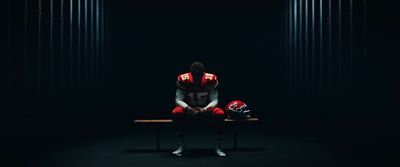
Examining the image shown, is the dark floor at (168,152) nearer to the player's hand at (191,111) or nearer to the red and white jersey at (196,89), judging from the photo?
the player's hand at (191,111)

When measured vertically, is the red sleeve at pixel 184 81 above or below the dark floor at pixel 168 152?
above

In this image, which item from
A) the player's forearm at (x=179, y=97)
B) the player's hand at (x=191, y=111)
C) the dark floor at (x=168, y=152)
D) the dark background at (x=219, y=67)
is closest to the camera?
the dark floor at (x=168, y=152)

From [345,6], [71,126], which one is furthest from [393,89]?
[71,126]

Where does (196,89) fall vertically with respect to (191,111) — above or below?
above

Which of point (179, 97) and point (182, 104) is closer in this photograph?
point (182, 104)

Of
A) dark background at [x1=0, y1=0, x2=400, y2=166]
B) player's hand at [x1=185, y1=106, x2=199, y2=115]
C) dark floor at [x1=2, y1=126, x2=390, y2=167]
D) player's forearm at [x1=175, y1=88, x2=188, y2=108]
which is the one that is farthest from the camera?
dark background at [x1=0, y1=0, x2=400, y2=166]

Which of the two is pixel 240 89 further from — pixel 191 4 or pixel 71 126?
pixel 71 126

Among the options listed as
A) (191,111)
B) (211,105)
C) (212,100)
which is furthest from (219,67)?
(191,111)

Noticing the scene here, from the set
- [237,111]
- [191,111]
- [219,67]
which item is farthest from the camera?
[219,67]

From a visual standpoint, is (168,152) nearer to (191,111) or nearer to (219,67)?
(191,111)

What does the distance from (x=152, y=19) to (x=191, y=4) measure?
0.70 metres

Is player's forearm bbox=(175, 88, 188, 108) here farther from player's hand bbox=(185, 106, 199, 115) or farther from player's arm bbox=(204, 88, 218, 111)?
player's arm bbox=(204, 88, 218, 111)

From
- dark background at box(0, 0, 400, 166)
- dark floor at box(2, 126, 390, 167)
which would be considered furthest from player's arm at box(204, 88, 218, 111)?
dark background at box(0, 0, 400, 166)

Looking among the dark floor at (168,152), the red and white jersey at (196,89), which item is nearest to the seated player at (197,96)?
the red and white jersey at (196,89)
